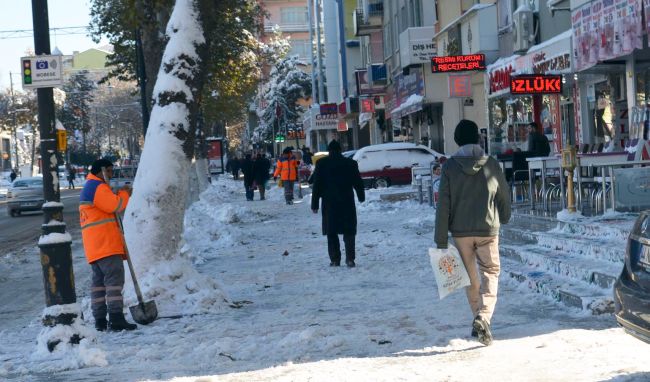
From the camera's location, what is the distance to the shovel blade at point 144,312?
10289 millimetres

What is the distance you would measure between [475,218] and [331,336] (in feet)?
5.50

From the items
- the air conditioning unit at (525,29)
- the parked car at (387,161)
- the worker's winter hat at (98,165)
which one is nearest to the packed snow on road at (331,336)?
the worker's winter hat at (98,165)

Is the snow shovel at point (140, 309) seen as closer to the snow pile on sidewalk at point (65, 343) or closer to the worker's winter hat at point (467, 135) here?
the snow pile on sidewalk at point (65, 343)

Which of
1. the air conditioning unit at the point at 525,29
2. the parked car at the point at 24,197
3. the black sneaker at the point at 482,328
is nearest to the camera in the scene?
the black sneaker at the point at 482,328

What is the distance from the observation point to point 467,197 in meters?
8.27

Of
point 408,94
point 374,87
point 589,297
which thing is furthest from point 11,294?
point 374,87

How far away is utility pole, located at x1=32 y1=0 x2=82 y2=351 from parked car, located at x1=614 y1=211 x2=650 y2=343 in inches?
186

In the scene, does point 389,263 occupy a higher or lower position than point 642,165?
lower

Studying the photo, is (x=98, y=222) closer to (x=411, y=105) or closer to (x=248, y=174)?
(x=248, y=174)

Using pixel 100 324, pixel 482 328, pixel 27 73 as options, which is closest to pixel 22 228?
pixel 100 324

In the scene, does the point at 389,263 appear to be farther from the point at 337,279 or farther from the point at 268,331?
the point at 268,331

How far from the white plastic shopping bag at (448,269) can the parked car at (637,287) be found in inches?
69.5

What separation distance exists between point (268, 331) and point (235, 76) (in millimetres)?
30378

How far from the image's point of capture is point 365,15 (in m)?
55.3
